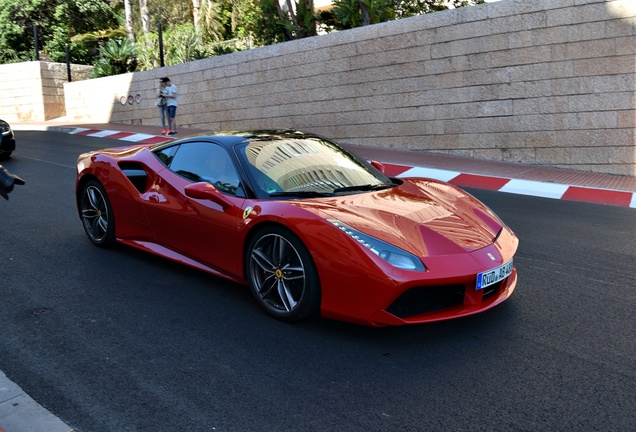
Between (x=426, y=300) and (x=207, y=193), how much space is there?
1768mm

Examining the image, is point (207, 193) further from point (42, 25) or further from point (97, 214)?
point (42, 25)

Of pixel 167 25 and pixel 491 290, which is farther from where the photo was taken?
pixel 167 25

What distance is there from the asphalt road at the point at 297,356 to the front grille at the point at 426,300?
0.23 metres

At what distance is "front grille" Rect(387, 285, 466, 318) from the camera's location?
3691 mm

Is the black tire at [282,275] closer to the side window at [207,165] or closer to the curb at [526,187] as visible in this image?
the side window at [207,165]

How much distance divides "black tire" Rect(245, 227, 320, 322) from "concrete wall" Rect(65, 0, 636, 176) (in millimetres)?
8665

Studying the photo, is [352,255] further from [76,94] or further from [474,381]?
[76,94]

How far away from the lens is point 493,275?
392cm

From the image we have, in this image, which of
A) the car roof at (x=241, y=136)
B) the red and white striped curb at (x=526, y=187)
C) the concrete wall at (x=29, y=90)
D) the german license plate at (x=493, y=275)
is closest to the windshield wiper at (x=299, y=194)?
the car roof at (x=241, y=136)

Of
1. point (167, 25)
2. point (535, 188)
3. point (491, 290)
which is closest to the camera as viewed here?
point (491, 290)

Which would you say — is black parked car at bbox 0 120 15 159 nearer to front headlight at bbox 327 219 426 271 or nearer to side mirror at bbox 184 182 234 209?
side mirror at bbox 184 182 234 209

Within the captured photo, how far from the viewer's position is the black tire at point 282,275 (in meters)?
3.96

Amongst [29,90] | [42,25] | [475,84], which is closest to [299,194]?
[475,84]

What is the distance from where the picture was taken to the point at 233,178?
4.70m
